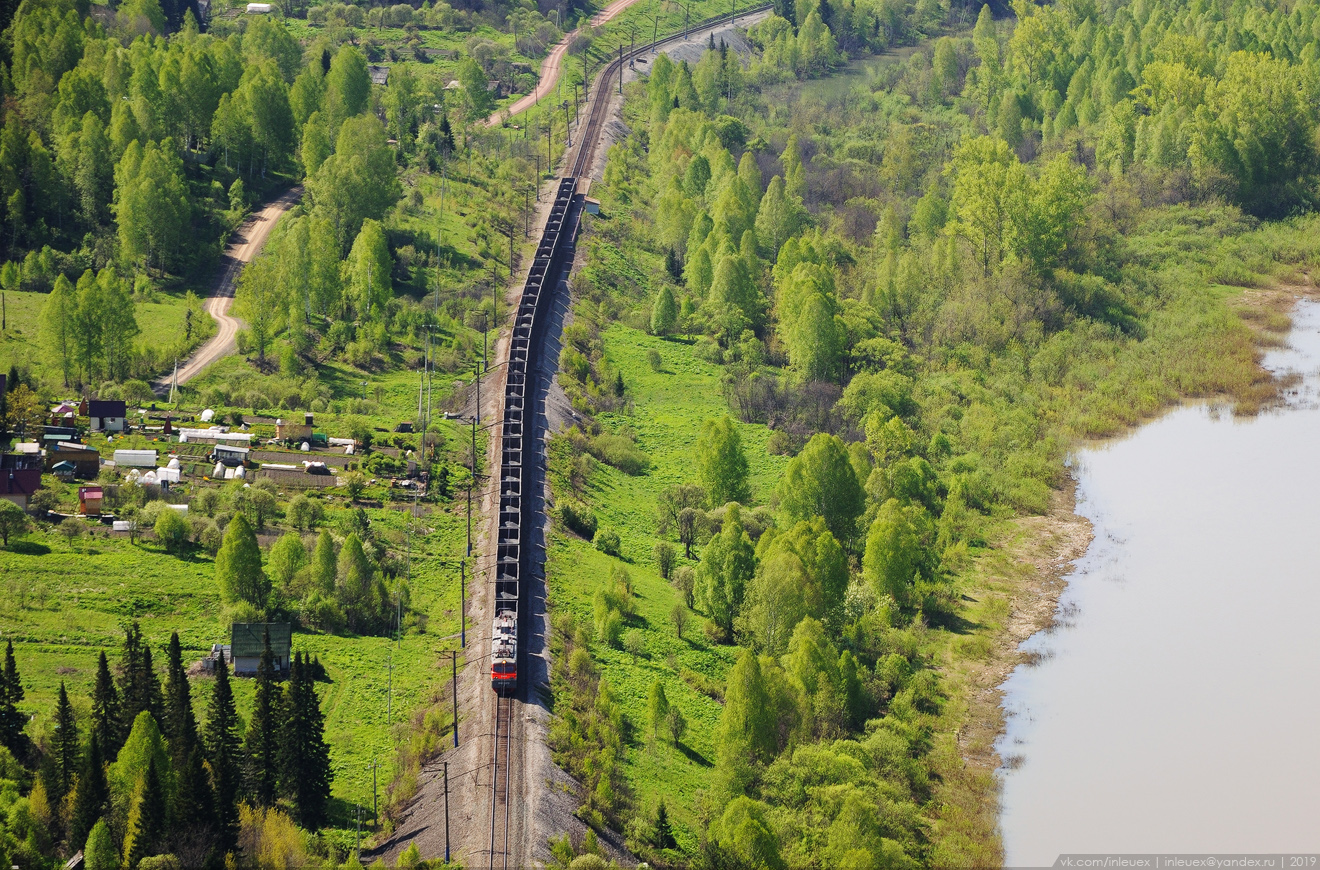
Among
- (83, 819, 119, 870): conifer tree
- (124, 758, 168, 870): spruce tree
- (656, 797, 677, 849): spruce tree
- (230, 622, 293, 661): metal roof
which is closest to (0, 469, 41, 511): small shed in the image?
(230, 622, 293, 661): metal roof

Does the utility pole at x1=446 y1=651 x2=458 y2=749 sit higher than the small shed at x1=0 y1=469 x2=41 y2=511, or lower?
lower

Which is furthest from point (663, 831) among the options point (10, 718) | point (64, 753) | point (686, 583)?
point (10, 718)

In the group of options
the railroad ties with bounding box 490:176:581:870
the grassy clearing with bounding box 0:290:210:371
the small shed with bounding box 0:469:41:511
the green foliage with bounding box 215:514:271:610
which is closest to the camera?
the railroad ties with bounding box 490:176:581:870

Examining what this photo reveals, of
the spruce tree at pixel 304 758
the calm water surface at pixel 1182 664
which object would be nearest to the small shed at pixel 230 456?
the spruce tree at pixel 304 758

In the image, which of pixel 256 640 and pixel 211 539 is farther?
pixel 211 539

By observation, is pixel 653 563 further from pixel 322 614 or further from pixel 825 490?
pixel 322 614

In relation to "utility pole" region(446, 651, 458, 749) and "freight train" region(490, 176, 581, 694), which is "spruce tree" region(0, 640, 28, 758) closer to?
"utility pole" region(446, 651, 458, 749)
